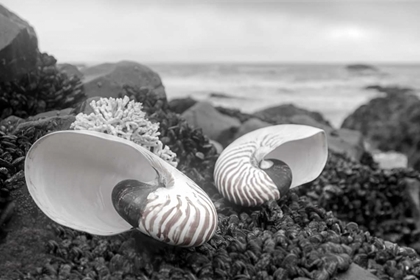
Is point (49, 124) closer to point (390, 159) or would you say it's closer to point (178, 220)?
point (178, 220)

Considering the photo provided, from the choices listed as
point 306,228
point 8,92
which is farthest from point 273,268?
point 8,92

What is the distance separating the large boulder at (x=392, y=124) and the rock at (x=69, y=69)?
239 inches

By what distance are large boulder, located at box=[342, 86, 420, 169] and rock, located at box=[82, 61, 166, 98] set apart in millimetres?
5315

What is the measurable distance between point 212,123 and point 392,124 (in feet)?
23.3

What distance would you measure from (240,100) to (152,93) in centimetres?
1619

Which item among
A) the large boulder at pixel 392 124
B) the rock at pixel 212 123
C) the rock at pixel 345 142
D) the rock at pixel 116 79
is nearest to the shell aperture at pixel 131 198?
the rock at pixel 116 79

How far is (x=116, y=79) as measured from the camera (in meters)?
5.14

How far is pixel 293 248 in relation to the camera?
2699mm

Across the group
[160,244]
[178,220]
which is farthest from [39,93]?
[178,220]

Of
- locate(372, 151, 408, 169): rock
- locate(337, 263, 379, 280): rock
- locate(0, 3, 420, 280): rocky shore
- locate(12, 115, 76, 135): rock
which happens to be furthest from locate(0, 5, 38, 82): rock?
locate(372, 151, 408, 169): rock

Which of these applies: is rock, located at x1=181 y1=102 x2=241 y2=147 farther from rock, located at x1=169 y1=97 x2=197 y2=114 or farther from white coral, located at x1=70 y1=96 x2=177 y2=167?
white coral, located at x1=70 y1=96 x2=177 y2=167

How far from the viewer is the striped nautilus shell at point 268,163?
340 centimetres

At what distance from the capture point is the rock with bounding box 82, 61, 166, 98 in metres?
5.02

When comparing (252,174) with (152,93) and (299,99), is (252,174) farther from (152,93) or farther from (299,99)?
(299,99)
